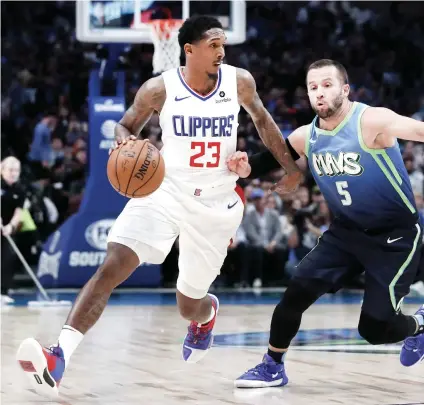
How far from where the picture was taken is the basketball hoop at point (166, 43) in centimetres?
1083

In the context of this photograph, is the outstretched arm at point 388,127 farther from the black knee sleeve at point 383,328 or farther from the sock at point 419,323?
the sock at point 419,323

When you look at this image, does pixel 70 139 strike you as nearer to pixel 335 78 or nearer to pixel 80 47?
pixel 80 47

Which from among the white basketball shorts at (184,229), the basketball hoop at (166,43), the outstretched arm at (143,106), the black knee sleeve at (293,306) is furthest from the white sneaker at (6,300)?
the black knee sleeve at (293,306)

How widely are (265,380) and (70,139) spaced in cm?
1052

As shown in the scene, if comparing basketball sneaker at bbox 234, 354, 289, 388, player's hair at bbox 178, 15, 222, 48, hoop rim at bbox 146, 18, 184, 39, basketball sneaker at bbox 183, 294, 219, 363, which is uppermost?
player's hair at bbox 178, 15, 222, 48

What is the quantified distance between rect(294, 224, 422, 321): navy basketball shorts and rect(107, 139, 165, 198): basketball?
954mm

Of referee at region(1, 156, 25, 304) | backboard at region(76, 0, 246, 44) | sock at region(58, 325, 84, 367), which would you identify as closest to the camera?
sock at region(58, 325, 84, 367)

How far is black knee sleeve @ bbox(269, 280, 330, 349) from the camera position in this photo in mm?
5199

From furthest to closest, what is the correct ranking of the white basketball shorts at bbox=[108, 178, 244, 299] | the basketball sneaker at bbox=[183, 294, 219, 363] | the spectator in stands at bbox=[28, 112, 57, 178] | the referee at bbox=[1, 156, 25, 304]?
the spectator in stands at bbox=[28, 112, 57, 178] < the referee at bbox=[1, 156, 25, 304] < the basketball sneaker at bbox=[183, 294, 219, 363] < the white basketball shorts at bbox=[108, 178, 244, 299]

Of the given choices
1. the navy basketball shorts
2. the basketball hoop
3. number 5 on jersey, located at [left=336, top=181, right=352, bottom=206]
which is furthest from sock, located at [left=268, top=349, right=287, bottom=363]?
the basketball hoop

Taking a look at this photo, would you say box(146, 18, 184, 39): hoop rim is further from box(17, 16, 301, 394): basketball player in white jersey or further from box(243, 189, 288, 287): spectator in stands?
box(17, 16, 301, 394): basketball player in white jersey

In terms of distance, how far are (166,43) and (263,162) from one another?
5.61m

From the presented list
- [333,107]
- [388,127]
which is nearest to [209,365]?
[333,107]

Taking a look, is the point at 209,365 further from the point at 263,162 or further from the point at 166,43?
the point at 166,43
